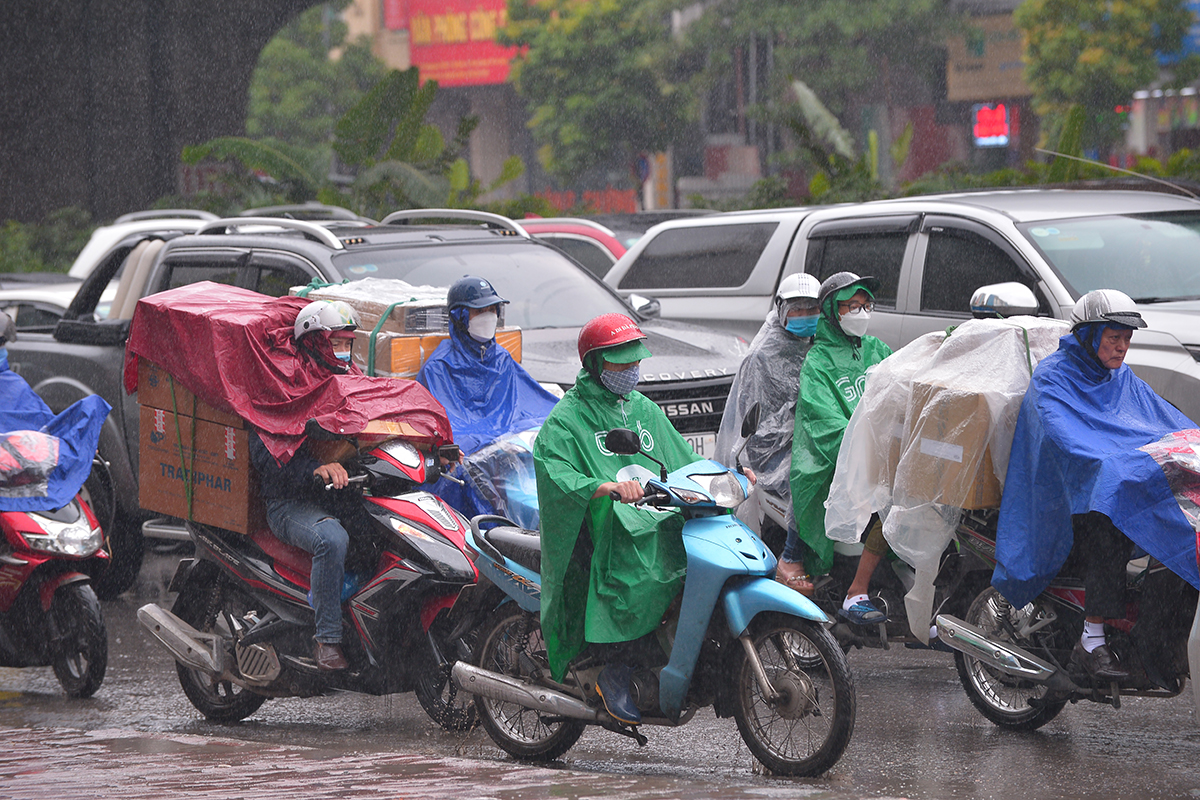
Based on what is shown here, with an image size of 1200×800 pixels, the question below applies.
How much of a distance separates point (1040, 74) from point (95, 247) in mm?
30285

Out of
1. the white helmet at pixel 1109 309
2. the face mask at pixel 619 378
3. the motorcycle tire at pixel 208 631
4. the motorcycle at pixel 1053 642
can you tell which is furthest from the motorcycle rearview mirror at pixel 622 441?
the motorcycle tire at pixel 208 631

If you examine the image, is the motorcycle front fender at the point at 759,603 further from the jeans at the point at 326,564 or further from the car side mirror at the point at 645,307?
the car side mirror at the point at 645,307

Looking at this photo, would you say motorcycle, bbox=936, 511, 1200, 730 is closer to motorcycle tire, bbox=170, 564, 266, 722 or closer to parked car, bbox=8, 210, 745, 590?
parked car, bbox=8, 210, 745, 590

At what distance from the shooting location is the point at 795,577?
7.13 meters

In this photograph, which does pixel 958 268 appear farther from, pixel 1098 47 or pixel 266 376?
pixel 1098 47

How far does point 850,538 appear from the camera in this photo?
6590 mm

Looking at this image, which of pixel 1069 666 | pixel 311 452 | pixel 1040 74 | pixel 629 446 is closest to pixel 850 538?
pixel 1069 666

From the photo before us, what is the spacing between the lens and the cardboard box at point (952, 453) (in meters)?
6.02

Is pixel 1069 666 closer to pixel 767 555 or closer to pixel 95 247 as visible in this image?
pixel 767 555

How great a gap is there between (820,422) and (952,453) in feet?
3.35

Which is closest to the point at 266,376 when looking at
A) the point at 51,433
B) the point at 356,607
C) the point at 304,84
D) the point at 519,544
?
the point at 356,607

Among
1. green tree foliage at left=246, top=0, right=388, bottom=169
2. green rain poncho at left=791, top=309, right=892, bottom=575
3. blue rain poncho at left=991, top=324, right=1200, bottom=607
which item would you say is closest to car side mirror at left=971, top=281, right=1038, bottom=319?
green rain poncho at left=791, top=309, right=892, bottom=575

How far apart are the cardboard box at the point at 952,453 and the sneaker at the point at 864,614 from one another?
2.47ft

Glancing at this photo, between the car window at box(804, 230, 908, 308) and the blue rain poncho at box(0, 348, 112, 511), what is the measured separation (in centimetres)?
455
